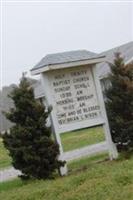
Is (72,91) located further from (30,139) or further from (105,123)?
(30,139)

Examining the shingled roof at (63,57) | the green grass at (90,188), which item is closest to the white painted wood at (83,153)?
the shingled roof at (63,57)

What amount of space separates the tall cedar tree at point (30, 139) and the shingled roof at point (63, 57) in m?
0.75

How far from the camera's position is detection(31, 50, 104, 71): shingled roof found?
429 inches

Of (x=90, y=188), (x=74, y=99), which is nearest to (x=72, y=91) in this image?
(x=74, y=99)

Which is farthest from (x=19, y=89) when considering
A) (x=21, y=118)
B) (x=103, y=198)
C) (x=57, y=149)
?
(x=103, y=198)

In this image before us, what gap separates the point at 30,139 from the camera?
10.2m

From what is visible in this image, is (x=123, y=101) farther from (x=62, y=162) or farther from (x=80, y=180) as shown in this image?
(x=80, y=180)

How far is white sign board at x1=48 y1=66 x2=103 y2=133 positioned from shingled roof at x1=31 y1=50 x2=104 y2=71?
28cm

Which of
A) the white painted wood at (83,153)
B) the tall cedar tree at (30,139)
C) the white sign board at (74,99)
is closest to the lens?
the tall cedar tree at (30,139)

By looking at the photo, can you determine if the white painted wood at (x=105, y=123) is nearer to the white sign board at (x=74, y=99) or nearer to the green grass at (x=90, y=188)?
the white sign board at (x=74, y=99)

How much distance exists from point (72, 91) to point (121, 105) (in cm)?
134

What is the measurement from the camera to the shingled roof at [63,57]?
1091 cm

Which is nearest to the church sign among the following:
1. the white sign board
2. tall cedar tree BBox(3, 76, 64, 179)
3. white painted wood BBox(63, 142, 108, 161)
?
the white sign board

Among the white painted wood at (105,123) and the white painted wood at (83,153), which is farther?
the white painted wood at (83,153)
